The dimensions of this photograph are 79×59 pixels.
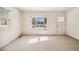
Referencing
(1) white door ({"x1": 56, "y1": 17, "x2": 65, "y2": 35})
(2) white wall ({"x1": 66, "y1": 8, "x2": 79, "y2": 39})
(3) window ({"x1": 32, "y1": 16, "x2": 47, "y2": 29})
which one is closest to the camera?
(2) white wall ({"x1": 66, "y1": 8, "x2": 79, "y2": 39})

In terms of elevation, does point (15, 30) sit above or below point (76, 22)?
below

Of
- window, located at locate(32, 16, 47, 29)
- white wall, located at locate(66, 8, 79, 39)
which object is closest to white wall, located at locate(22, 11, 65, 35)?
window, located at locate(32, 16, 47, 29)

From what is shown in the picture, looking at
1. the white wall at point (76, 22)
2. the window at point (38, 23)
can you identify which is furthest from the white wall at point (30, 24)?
the white wall at point (76, 22)

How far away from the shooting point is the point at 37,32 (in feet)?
5.33

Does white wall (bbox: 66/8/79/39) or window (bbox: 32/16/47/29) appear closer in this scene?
white wall (bbox: 66/8/79/39)

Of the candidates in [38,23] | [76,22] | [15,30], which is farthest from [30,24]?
[76,22]

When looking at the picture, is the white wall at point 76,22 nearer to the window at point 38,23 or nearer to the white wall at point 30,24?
the white wall at point 30,24

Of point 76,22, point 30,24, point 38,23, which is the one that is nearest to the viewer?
point 38,23

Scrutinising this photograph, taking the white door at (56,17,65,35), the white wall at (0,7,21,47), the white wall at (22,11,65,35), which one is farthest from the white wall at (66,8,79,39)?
the white wall at (0,7,21,47)

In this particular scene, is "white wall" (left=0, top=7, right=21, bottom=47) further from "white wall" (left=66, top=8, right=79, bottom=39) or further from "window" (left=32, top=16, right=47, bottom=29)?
"white wall" (left=66, top=8, right=79, bottom=39)

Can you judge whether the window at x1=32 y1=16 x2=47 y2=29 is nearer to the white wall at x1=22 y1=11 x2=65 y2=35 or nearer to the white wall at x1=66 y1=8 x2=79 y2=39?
the white wall at x1=22 y1=11 x2=65 y2=35

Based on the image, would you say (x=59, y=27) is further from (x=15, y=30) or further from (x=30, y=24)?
(x=15, y=30)

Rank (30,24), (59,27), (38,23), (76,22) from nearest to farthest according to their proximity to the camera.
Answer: (38,23), (30,24), (59,27), (76,22)

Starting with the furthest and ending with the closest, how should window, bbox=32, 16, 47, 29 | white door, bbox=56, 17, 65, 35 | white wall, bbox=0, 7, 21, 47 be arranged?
white door, bbox=56, 17, 65, 35 < window, bbox=32, 16, 47, 29 < white wall, bbox=0, 7, 21, 47
